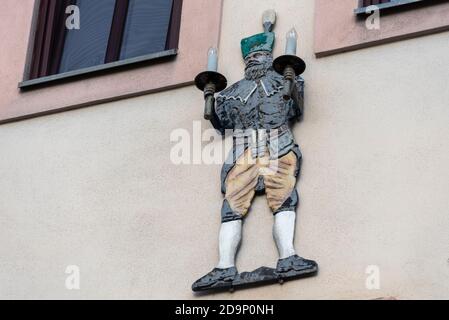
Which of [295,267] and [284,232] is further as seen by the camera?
[284,232]

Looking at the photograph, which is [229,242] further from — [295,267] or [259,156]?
[259,156]

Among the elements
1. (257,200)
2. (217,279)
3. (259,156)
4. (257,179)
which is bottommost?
(217,279)

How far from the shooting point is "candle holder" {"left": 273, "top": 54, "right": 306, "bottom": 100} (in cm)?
1012

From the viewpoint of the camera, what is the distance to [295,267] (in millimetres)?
9641

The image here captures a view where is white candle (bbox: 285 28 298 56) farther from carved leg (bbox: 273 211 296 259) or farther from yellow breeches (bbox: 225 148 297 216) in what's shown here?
carved leg (bbox: 273 211 296 259)

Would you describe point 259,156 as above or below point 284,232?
above

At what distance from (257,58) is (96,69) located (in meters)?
1.41

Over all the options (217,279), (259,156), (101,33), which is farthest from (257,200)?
(101,33)

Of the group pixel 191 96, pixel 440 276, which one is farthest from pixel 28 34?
pixel 440 276

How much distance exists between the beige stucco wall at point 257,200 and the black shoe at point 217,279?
0.31 feet
